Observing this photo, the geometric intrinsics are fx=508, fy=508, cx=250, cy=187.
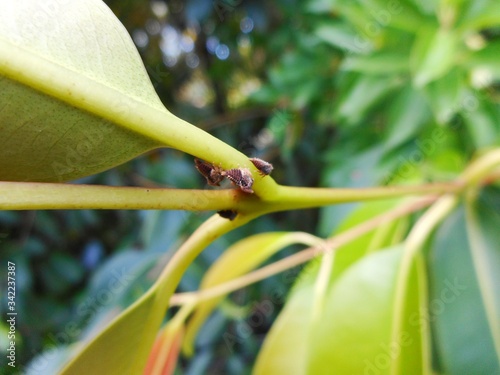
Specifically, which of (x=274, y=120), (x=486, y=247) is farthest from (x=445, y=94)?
(x=274, y=120)

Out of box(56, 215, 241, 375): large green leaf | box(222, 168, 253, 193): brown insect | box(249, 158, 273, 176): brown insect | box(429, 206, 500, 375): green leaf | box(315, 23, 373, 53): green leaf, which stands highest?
box(315, 23, 373, 53): green leaf

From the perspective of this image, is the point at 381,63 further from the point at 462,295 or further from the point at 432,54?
the point at 462,295

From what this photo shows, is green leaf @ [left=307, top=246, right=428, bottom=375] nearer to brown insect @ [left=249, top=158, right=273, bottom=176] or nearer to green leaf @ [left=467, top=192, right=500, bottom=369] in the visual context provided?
green leaf @ [left=467, top=192, right=500, bottom=369]

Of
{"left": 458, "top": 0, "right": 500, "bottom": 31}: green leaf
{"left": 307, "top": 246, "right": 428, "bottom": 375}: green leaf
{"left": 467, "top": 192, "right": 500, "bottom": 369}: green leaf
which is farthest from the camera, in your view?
{"left": 458, "top": 0, "right": 500, "bottom": 31}: green leaf

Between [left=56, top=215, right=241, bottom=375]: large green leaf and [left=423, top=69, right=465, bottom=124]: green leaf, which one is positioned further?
[left=423, top=69, right=465, bottom=124]: green leaf

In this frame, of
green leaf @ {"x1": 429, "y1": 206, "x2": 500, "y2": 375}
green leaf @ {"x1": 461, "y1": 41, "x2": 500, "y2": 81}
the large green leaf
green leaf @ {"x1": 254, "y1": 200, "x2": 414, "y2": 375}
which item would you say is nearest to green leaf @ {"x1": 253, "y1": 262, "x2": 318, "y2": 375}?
green leaf @ {"x1": 254, "y1": 200, "x2": 414, "y2": 375}

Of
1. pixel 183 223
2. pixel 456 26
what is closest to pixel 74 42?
pixel 456 26

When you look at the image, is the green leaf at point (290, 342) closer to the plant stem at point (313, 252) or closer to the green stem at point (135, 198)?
the plant stem at point (313, 252)
